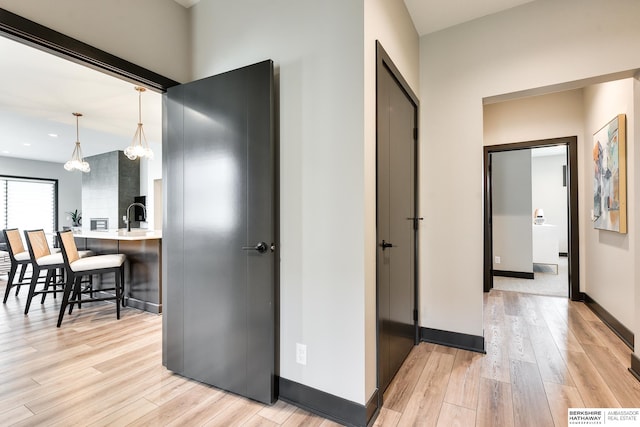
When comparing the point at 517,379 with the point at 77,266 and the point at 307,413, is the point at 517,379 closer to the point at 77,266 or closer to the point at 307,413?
the point at 307,413

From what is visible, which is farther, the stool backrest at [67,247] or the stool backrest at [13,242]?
the stool backrest at [13,242]

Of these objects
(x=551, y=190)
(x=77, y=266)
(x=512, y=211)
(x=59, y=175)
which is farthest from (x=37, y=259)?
(x=551, y=190)

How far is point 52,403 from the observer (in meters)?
1.88

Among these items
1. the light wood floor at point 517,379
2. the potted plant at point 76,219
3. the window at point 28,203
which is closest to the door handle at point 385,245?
the light wood floor at point 517,379

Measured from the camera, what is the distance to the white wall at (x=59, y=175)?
785 cm

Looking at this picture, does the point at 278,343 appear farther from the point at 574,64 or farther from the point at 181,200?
the point at 574,64

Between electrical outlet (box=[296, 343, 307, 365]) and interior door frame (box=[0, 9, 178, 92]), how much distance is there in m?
2.03

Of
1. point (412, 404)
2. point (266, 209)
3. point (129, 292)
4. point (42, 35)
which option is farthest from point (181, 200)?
point (129, 292)

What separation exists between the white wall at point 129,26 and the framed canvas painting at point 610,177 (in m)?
3.73

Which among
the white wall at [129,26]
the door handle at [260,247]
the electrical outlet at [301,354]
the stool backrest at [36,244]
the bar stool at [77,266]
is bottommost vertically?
the electrical outlet at [301,354]

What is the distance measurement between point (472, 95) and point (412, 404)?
2402 millimetres

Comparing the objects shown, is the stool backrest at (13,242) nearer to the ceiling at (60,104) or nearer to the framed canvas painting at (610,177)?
the ceiling at (60,104)

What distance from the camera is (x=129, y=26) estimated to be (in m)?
1.96

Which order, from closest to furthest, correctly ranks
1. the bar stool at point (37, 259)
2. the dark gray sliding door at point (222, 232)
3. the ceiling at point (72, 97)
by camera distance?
the dark gray sliding door at point (222, 232) < the ceiling at point (72, 97) < the bar stool at point (37, 259)
